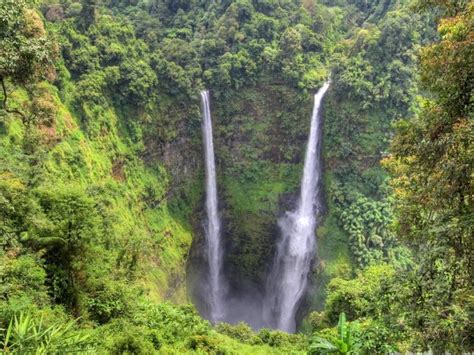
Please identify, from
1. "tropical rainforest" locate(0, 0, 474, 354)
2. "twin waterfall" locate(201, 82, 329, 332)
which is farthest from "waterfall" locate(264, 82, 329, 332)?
"tropical rainforest" locate(0, 0, 474, 354)

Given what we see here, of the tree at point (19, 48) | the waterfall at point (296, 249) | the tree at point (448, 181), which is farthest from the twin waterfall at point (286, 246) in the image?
the tree at point (448, 181)

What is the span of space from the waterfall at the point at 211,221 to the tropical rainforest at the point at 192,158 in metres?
0.51

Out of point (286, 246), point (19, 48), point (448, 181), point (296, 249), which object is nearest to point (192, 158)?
point (286, 246)

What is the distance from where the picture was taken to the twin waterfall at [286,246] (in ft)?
88.5

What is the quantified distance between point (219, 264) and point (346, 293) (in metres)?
15.0

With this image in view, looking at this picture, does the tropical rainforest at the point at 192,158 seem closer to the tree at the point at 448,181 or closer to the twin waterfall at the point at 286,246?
the tree at the point at 448,181

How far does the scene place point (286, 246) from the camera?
28.2 metres

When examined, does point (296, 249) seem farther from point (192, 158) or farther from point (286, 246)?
point (192, 158)

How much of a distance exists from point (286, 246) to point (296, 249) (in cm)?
84

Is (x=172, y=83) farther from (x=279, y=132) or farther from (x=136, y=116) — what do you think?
(x=279, y=132)

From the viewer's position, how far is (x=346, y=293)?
16031 mm

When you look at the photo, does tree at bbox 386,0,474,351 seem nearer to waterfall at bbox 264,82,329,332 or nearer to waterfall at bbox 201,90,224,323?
waterfall at bbox 264,82,329,332

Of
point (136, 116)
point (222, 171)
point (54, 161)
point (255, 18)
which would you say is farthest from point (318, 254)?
point (255, 18)

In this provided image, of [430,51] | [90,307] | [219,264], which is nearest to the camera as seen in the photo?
[430,51]
